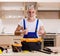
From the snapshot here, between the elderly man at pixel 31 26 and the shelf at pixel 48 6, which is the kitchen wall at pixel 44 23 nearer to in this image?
the shelf at pixel 48 6

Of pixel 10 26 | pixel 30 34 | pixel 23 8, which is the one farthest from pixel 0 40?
pixel 30 34

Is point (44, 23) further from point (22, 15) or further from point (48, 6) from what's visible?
point (22, 15)

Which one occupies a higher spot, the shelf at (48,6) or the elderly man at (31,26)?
the shelf at (48,6)

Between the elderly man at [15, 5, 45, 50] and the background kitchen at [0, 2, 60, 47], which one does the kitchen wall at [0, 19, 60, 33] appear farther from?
the elderly man at [15, 5, 45, 50]

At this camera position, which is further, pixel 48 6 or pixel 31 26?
pixel 48 6

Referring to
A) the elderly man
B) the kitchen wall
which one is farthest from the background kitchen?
the elderly man

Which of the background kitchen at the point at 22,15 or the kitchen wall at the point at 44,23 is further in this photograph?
the kitchen wall at the point at 44,23

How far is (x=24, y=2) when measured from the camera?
4.92m

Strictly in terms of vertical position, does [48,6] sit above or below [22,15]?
above

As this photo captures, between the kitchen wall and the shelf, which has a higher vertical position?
the shelf

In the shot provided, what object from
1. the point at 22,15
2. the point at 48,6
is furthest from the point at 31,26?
the point at 22,15

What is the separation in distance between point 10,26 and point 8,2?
0.73 m

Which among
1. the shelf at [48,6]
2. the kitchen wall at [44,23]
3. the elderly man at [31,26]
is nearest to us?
the elderly man at [31,26]

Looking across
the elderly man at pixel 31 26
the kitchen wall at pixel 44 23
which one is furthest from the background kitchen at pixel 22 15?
the elderly man at pixel 31 26
